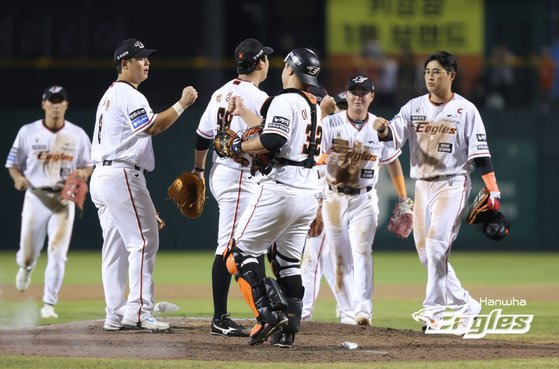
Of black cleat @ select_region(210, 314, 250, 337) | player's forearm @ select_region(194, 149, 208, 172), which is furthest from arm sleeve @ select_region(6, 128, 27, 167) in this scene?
black cleat @ select_region(210, 314, 250, 337)

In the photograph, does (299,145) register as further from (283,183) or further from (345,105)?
(345,105)

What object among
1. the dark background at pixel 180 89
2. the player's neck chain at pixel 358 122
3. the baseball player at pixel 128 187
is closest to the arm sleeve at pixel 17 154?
the baseball player at pixel 128 187

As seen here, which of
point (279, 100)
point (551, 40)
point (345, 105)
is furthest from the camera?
point (551, 40)

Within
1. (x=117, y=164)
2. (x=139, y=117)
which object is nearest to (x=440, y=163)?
(x=139, y=117)

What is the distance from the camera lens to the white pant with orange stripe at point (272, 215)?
25.9 feet

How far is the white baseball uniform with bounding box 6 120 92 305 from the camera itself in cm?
1171

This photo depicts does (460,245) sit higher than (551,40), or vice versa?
(551,40)

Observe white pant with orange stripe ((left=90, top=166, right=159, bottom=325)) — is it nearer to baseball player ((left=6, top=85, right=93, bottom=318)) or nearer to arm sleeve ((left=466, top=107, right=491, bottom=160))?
baseball player ((left=6, top=85, right=93, bottom=318))

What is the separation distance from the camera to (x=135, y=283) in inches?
350

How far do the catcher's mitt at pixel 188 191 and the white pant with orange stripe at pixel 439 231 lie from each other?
1975 mm

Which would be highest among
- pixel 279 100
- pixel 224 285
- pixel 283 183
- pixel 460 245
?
pixel 279 100

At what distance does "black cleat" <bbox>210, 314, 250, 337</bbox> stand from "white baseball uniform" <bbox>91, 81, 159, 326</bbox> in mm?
603

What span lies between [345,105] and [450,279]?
6.99ft

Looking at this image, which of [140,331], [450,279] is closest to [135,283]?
[140,331]
